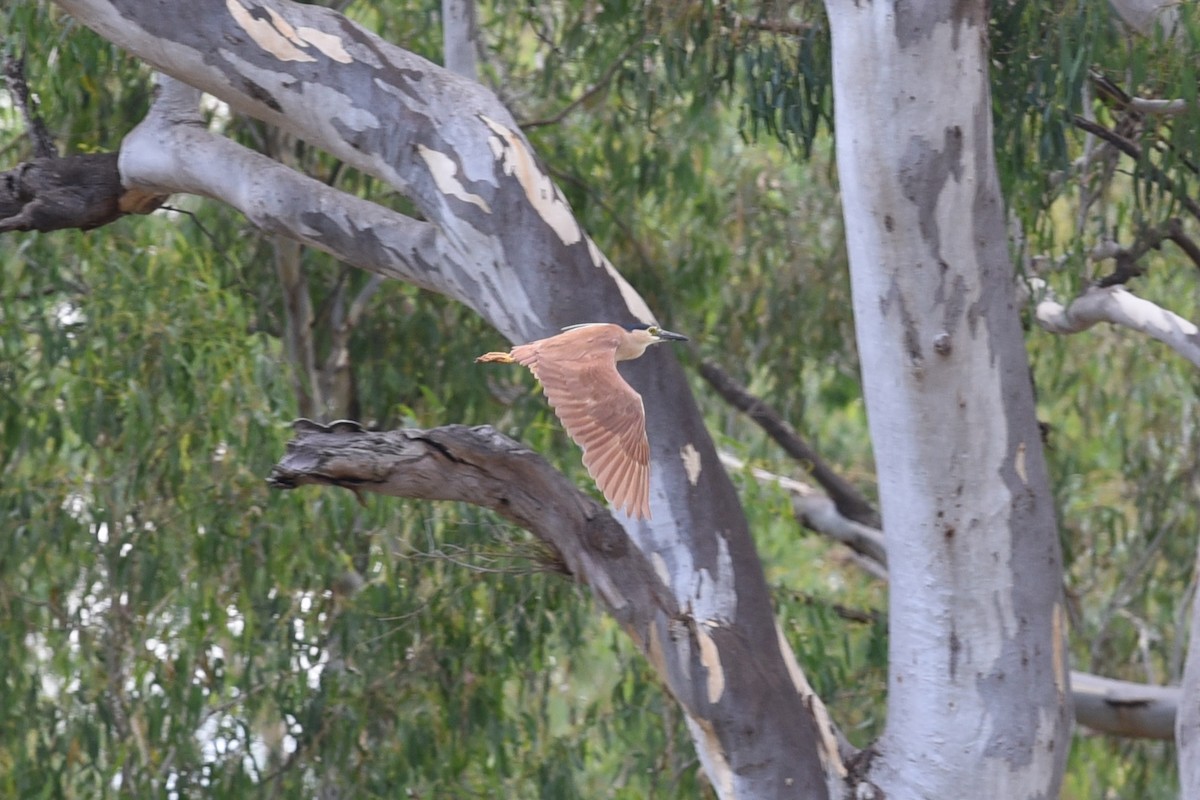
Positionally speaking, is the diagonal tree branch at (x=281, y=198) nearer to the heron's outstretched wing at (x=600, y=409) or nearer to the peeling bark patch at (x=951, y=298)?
the heron's outstretched wing at (x=600, y=409)

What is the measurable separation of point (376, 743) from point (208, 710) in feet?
1.26

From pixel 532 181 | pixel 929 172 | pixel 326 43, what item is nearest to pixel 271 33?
pixel 326 43

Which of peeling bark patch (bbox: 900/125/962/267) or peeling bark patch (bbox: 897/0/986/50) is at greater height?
peeling bark patch (bbox: 897/0/986/50)

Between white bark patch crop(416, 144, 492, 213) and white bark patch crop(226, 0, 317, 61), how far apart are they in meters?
0.25

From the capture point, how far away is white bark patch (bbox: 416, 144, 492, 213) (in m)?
2.48

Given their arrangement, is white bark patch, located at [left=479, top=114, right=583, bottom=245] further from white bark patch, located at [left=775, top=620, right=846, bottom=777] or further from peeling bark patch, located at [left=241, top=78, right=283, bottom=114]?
white bark patch, located at [left=775, top=620, right=846, bottom=777]

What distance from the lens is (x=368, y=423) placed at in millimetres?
4098

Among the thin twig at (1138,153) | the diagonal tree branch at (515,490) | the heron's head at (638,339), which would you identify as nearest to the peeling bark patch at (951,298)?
the heron's head at (638,339)

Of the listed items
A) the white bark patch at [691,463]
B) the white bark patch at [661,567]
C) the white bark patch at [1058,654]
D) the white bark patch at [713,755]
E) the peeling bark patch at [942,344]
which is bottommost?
the white bark patch at [713,755]

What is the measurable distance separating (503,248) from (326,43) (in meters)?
0.45

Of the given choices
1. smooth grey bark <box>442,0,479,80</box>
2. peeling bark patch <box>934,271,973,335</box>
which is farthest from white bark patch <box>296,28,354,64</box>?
peeling bark patch <box>934,271,973,335</box>

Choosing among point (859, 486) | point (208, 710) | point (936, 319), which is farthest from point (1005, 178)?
point (859, 486)

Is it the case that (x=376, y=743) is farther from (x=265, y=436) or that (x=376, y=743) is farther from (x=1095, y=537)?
(x=1095, y=537)

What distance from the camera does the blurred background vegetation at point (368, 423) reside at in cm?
318
